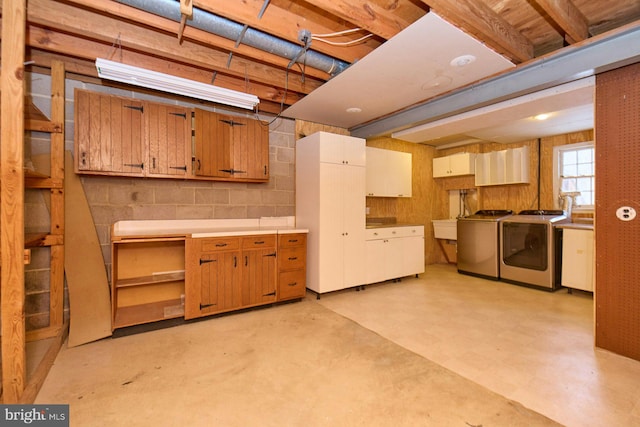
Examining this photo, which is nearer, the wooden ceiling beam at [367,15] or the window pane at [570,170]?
the wooden ceiling beam at [367,15]

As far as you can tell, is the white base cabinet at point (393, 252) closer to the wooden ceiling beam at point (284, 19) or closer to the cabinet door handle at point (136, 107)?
the wooden ceiling beam at point (284, 19)

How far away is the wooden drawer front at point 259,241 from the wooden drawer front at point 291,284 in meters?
0.40

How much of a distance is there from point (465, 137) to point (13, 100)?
5.80 metres

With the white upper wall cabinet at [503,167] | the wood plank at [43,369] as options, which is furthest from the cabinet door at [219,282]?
the white upper wall cabinet at [503,167]

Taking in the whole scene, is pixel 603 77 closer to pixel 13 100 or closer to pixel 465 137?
pixel 465 137

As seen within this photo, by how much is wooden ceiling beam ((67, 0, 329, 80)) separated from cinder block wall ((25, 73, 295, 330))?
1126 millimetres

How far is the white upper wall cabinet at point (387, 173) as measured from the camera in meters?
4.67

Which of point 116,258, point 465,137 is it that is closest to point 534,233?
point 465,137

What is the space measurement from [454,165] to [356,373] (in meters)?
4.78

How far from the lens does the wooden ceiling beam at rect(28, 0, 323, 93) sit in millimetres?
2094

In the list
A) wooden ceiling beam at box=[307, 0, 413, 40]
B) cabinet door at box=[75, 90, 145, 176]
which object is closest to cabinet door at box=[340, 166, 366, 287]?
wooden ceiling beam at box=[307, 0, 413, 40]

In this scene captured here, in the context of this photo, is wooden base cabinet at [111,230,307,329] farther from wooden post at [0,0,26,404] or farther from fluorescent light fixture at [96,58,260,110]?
fluorescent light fixture at [96,58,260,110]

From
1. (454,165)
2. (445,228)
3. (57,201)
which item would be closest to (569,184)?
(454,165)

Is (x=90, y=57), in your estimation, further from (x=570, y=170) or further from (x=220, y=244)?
(x=570, y=170)
